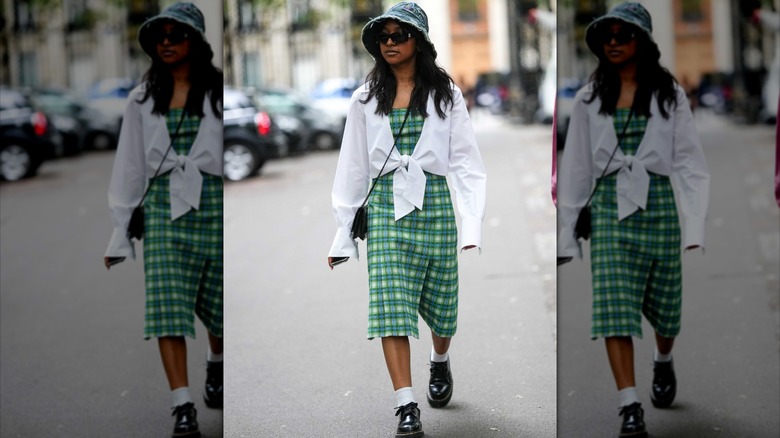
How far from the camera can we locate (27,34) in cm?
497

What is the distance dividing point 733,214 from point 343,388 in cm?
217

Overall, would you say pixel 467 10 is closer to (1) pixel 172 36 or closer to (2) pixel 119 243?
(1) pixel 172 36

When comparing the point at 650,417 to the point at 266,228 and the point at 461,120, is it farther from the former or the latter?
the point at 266,228

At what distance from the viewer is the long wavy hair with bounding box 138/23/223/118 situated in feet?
11.8

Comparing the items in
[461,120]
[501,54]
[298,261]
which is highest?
[501,54]

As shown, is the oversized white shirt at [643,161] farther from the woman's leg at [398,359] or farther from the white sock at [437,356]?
the woman's leg at [398,359]

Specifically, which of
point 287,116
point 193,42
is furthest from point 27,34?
point 193,42

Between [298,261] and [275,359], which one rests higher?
[298,261]

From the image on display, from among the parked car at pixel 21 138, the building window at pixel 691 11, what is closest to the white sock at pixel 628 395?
the building window at pixel 691 11

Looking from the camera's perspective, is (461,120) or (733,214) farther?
(733,214)

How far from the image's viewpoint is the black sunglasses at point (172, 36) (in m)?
3.64

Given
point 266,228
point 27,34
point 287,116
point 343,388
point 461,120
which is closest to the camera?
point 461,120

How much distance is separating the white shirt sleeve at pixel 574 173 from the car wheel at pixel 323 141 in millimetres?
→ 790

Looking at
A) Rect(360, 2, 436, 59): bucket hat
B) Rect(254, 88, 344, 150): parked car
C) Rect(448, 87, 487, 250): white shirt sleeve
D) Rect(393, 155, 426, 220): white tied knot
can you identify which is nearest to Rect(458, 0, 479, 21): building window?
Rect(360, 2, 436, 59): bucket hat
